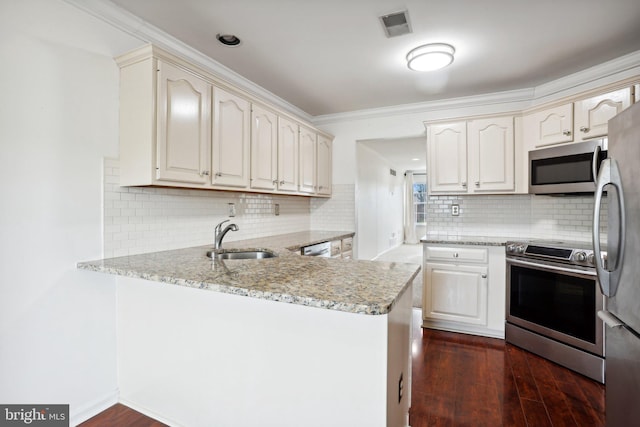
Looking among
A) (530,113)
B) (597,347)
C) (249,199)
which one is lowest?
(597,347)

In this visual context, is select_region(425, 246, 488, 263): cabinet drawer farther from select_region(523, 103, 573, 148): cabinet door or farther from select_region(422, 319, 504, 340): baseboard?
select_region(523, 103, 573, 148): cabinet door

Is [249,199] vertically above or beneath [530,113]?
beneath

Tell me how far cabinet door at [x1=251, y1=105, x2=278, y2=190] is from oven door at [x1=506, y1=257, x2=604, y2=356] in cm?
228

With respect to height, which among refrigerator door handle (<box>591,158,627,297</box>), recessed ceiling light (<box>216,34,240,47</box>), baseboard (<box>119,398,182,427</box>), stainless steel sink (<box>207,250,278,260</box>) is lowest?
baseboard (<box>119,398,182,427</box>)

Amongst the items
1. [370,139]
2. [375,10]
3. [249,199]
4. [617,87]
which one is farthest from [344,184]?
[617,87]

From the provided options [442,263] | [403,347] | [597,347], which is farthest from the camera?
[442,263]

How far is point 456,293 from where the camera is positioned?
3.03m

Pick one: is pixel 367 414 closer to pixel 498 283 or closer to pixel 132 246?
pixel 132 246

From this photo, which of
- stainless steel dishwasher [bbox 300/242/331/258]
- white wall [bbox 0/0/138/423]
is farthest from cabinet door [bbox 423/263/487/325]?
white wall [bbox 0/0/138/423]

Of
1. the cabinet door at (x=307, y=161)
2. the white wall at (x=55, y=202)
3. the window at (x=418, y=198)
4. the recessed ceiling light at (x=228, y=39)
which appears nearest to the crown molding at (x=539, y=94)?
the cabinet door at (x=307, y=161)

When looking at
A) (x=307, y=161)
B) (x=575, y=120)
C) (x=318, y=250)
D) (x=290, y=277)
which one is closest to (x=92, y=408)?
(x=290, y=277)

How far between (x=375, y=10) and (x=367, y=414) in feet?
7.18

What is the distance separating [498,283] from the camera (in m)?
2.89

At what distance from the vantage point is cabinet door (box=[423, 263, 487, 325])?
295 cm
